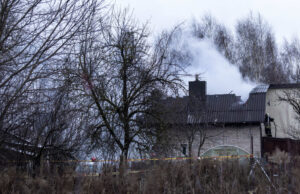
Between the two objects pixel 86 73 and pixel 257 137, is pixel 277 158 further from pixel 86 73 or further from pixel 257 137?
pixel 257 137

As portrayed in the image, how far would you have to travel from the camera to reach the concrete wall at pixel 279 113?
31.2 m

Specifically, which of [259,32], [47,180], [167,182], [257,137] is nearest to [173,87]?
[167,182]

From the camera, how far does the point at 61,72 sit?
348 inches

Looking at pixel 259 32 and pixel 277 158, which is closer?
pixel 277 158

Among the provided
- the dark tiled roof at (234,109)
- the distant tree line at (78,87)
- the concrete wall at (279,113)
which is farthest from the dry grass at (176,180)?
the concrete wall at (279,113)

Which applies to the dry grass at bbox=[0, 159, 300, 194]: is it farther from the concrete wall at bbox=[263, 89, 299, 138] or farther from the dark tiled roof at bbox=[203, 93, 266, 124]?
the concrete wall at bbox=[263, 89, 299, 138]

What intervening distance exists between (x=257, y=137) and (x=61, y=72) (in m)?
21.1

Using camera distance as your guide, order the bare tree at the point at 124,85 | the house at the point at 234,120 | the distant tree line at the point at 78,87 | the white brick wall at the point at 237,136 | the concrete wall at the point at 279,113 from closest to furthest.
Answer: the distant tree line at the point at 78,87
the bare tree at the point at 124,85
the house at the point at 234,120
the white brick wall at the point at 237,136
the concrete wall at the point at 279,113

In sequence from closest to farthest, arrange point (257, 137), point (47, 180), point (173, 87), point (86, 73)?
point (47, 180)
point (86, 73)
point (173, 87)
point (257, 137)

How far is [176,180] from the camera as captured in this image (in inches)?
399

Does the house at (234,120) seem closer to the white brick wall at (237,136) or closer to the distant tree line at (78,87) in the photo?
the white brick wall at (237,136)

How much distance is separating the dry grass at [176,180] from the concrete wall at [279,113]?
67.1ft

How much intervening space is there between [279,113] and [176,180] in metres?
24.8

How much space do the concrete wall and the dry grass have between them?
67.1 ft
